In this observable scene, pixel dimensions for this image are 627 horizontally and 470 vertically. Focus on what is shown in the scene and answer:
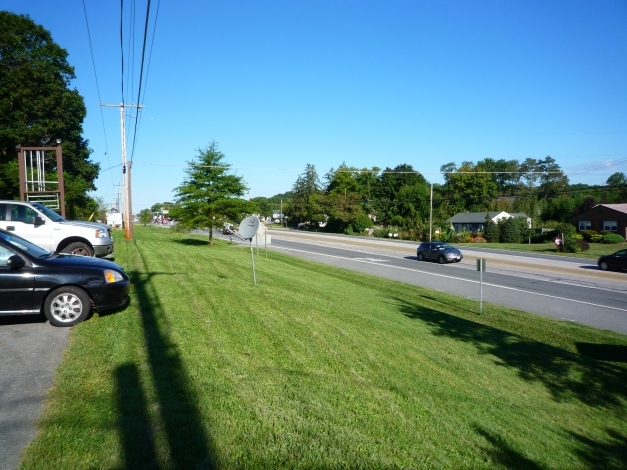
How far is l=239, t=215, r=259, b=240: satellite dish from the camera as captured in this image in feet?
41.6

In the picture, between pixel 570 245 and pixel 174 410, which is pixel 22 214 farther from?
pixel 570 245

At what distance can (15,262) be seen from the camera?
711 cm

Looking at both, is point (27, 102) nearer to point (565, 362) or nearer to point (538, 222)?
point (565, 362)

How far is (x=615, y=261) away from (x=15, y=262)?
33497 mm

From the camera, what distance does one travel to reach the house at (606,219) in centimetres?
5969

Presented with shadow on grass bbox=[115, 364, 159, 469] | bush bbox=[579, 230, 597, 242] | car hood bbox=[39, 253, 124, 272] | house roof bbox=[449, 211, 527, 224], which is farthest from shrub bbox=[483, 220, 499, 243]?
shadow on grass bbox=[115, 364, 159, 469]

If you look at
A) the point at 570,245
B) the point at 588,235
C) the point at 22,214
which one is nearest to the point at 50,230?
the point at 22,214

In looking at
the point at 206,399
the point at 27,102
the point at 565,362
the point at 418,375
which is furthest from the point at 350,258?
the point at 206,399

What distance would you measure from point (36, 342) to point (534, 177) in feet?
424

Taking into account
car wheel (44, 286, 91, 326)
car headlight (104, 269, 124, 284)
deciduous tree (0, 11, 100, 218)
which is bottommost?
car wheel (44, 286, 91, 326)

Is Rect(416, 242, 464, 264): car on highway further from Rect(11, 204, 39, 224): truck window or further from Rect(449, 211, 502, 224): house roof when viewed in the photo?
Rect(449, 211, 502, 224): house roof

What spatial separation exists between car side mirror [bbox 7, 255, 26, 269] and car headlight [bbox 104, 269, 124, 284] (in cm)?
115

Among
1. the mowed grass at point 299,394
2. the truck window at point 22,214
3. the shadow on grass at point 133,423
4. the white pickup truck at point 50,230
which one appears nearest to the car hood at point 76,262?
the mowed grass at point 299,394

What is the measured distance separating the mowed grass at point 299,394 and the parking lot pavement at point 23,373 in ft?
0.47
